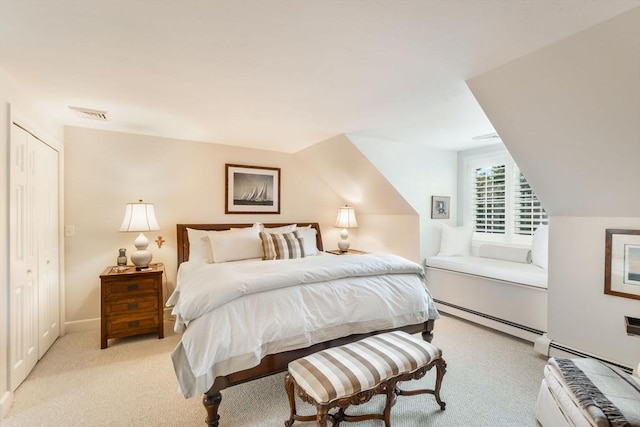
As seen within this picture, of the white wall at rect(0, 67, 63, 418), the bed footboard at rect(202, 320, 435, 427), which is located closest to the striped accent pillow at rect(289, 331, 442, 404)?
the bed footboard at rect(202, 320, 435, 427)

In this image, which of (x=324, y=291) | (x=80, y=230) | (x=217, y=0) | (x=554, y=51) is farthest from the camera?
(x=80, y=230)

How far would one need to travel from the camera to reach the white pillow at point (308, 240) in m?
3.86

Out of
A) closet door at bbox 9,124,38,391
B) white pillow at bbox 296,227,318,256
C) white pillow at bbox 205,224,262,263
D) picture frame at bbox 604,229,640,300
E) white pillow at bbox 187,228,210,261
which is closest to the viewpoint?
closet door at bbox 9,124,38,391

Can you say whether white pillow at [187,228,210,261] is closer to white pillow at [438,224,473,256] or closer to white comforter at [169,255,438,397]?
white comforter at [169,255,438,397]

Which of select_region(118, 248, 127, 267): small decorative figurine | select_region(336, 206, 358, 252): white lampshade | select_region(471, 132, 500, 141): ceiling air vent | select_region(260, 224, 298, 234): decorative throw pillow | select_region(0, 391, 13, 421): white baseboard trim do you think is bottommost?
select_region(0, 391, 13, 421): white baseboard trim

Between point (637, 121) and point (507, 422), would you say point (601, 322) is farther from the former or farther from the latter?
point (637, 121)

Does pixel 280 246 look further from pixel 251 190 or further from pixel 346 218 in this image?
pixel 346 218

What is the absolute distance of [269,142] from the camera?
394 cm

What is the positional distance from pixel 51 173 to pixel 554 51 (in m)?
4.14

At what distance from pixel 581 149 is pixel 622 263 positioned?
96 centimetres

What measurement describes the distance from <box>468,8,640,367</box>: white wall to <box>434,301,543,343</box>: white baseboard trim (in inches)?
13.4

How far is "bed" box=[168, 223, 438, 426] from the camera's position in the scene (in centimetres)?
178

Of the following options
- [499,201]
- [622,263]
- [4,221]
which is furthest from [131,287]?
[499,201]

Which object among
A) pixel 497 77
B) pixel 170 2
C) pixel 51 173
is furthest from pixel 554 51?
pixel 51 173
